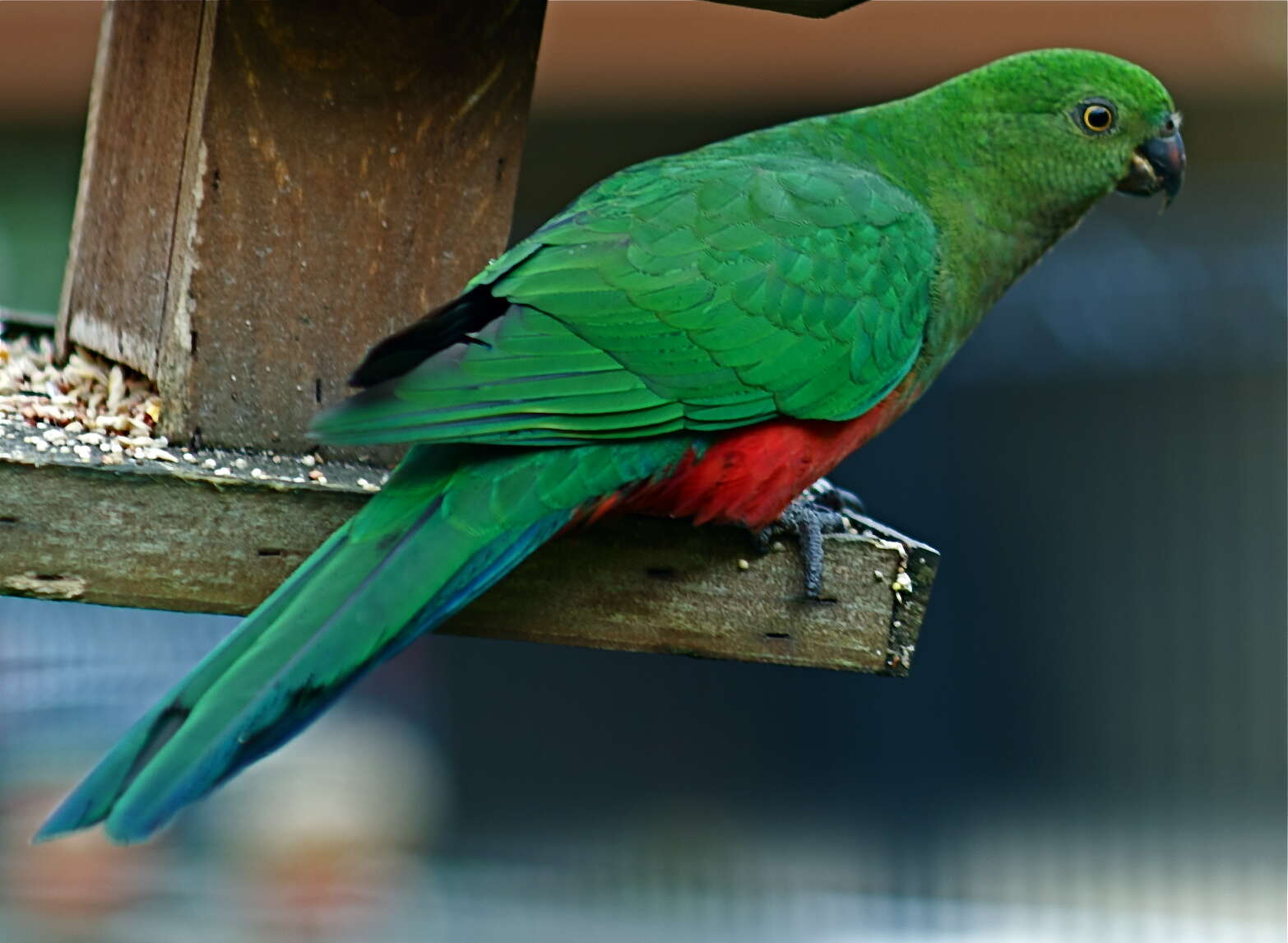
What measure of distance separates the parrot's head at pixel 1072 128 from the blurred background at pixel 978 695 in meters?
4.98

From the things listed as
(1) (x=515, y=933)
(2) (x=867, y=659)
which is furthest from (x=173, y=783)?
(1) (x=515, y=933)

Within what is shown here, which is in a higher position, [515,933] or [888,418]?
[888,418]

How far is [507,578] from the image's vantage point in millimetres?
2457

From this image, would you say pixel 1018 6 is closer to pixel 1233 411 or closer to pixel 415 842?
Answer: pixel 1233 411

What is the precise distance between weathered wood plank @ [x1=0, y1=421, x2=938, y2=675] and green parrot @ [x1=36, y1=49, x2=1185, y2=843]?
0.35ft

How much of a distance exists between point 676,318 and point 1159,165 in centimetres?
133

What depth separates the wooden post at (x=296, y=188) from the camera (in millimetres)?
2645

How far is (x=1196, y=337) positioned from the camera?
28.9 ft

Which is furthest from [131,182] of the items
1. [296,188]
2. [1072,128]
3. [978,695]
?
[978,695]

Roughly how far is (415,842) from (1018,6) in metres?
5.84

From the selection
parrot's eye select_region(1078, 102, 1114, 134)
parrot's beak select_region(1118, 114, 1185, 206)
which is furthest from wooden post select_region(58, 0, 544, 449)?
parrot's beak select_region(1118, 114, 1185, 206)

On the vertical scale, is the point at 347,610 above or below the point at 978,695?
above

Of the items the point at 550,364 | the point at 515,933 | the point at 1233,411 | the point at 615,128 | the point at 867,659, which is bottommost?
the point at 515,933

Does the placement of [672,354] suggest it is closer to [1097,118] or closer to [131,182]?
[131,182]
